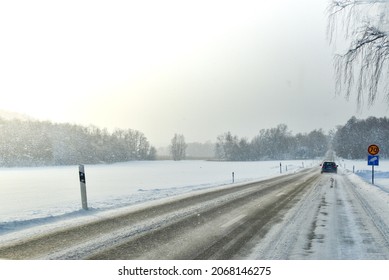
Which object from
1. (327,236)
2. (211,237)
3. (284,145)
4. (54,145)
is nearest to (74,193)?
(211,237)

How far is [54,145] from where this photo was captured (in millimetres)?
83250

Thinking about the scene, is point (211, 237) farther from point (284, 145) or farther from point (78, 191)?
point (284, 145)

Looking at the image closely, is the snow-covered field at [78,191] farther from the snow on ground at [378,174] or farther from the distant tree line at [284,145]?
the distant tree line at [284,145]

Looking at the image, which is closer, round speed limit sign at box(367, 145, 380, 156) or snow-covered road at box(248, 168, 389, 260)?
snow-covered road at box(248, 168, 389, 260)

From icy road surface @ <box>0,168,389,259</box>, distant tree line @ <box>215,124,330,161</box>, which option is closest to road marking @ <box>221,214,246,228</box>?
icy road surface @ <box>0,168,389,259</box>

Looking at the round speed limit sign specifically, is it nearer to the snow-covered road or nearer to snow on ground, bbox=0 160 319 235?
snow on ground, bbox=0 160 319 235

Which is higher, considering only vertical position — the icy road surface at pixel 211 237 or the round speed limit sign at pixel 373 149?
the round speed limit sign at pixel 373 149

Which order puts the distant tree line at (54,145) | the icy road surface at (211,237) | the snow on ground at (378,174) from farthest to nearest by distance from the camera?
the distant tree line at (54,145) < the snow on ground at (378,174) < the icy road surface at (211,237)

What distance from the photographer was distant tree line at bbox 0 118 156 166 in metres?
69.6

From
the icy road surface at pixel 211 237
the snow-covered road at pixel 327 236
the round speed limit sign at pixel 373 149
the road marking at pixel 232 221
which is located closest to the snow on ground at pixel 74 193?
the icy road surface at pixel 211 237

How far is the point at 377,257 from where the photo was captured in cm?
488

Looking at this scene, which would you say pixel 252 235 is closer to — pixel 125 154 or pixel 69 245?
pixel 69 245


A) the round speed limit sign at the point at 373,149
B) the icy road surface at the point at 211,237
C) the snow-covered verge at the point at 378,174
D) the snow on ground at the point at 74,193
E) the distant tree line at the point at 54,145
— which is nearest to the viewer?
the icy road surface at the point at 211,237

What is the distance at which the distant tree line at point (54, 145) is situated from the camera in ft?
228
